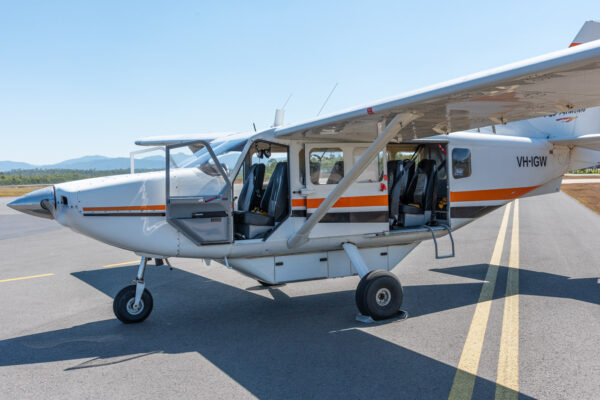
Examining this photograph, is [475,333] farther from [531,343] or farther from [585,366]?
[585,366]

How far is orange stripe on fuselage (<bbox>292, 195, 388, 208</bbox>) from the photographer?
604 cm

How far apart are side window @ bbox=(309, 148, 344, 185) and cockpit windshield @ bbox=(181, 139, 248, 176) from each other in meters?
0.92

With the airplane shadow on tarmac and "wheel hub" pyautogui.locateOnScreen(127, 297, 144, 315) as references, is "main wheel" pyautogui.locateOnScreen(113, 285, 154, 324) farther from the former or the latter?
the airplane shadow on tarmac

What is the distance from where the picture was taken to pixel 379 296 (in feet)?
18.2

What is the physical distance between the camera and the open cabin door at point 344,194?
240 inches

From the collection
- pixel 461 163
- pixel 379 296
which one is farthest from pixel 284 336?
pixel 461 163

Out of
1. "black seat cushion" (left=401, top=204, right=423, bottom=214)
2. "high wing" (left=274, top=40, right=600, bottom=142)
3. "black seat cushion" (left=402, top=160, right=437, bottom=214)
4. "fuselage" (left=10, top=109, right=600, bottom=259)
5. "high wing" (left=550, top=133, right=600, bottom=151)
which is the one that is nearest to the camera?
"high wing" (left=274, top=40, right=600, bottom=142)

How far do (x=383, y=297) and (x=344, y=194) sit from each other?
143 cm

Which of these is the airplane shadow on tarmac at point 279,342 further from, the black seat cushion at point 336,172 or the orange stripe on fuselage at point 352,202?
the black seat cushion at point 336,172

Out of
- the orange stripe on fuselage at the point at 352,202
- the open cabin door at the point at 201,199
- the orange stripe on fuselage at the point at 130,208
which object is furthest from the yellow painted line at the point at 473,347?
the orange stripe on fuselage at the point at 130,208

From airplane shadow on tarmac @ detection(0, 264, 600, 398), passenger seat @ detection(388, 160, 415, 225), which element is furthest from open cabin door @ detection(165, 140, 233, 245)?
passenger seat @ detection(388, 160, 415, 225)

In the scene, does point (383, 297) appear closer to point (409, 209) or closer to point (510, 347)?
point (510, 347)

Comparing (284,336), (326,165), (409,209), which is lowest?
(284,336)

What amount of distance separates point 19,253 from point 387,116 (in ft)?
31.0
